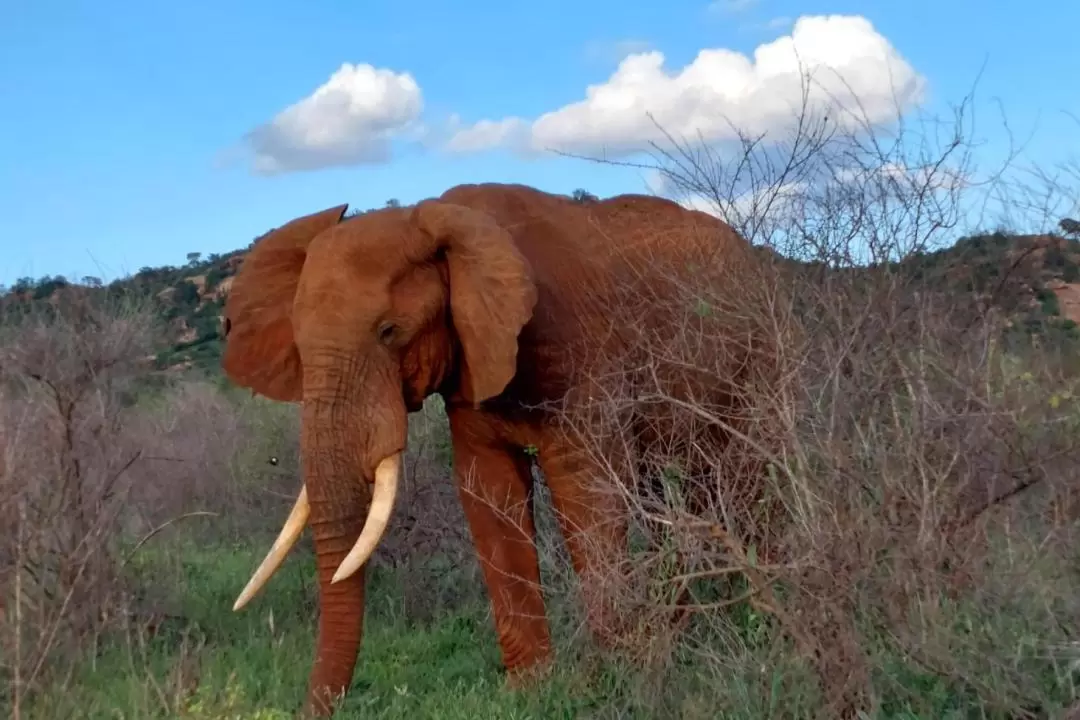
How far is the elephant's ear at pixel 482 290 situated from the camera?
5.96 m

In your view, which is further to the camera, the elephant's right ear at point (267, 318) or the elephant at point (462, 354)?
the elephant's right ear at point (267, 318)

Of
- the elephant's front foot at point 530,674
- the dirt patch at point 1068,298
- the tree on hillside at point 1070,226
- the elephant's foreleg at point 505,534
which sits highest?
the tree on hillside at point 1070,226

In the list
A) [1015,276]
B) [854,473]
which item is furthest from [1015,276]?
[854,473]

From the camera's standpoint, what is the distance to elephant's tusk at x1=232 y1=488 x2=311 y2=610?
5.89 m

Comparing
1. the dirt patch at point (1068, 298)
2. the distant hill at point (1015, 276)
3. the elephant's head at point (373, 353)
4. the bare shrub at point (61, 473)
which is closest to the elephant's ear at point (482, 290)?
the elephant's head at point (373, 353)

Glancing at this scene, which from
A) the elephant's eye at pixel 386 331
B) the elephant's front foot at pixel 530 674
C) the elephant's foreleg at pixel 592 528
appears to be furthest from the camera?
the elephant's front foot at pixel 530 674

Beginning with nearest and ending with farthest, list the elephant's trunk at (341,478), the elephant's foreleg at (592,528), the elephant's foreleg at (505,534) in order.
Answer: the elephant's foreleg at (592,528) < the elephant's trunk at (341,478) < the elephant's foreleg at (505,534)

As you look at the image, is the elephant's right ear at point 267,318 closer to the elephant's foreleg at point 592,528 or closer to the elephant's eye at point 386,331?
the elephant's eye at point 386,331

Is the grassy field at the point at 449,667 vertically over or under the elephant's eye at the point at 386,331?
under

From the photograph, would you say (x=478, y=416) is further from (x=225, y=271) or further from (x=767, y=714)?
(x=225, y=271)

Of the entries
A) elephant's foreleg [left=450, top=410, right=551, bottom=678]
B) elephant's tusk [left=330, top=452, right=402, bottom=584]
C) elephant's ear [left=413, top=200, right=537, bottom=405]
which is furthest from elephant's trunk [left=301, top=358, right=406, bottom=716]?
elephant's foreleg [left=450, top=410, right=551, bottom=678]

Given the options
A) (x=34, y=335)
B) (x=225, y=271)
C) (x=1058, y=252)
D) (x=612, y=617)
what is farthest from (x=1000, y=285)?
(x=225, y=271)

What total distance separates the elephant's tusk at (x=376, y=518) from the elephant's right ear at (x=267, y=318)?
3.68ft

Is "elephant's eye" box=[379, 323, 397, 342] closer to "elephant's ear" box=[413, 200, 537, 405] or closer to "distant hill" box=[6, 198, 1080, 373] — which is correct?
"elephant's ear" box=[413, 200, 537, 405]
